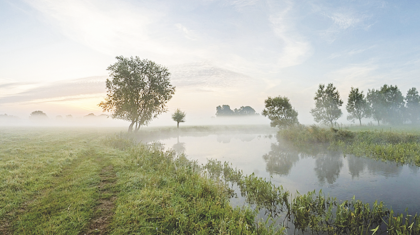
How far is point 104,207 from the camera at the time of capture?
815 centimetres

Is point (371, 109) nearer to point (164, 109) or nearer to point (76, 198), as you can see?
point (164, 109)

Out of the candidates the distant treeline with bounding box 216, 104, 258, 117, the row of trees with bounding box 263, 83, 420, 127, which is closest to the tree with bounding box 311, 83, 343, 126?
the row of trees with bounding box 263, 83, 420, 127

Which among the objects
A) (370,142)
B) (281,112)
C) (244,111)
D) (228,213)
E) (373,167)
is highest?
(244,111)

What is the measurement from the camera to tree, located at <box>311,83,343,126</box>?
55.8 meters

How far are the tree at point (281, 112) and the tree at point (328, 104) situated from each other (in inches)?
475

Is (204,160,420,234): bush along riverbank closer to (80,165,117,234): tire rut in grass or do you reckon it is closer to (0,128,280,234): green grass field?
(0,128,280,234): green grass field

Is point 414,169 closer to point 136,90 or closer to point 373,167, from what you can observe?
point 373,167

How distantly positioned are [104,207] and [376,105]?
84.8 metres

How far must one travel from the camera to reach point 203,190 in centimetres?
1038

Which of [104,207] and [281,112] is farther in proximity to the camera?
[281,112]

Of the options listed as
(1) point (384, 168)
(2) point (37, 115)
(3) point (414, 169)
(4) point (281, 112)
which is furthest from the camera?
(2) point (37, 115)

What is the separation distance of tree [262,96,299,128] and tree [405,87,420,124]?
49.0 metres

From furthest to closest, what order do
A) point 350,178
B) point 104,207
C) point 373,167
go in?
point 373,167, point 350,178, point 104,207

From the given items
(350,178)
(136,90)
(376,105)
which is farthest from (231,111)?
(350,178)
